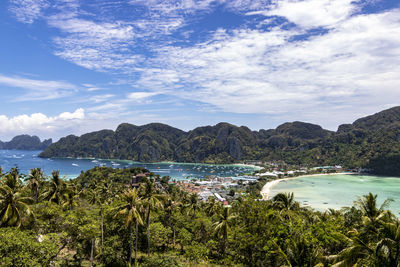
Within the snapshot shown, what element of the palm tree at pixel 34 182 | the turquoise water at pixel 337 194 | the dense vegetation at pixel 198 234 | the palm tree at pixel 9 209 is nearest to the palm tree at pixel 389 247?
the dense vegetation at pixel 198 234

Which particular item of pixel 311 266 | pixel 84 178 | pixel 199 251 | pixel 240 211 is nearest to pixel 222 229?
pixel 199 251

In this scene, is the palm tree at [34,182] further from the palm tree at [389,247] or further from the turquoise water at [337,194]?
the turquoise water at [337,194]

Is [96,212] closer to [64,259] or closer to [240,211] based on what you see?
[64,259]

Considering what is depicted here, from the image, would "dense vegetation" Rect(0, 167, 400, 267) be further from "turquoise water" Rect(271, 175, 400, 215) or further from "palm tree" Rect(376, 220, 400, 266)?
"turquoise water" Rect(271, 175, 400, 215)

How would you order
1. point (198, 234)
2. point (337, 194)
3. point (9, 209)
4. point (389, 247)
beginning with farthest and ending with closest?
point (337, 194) < point (198, 234) < point (9, 209) < point (389, 247)

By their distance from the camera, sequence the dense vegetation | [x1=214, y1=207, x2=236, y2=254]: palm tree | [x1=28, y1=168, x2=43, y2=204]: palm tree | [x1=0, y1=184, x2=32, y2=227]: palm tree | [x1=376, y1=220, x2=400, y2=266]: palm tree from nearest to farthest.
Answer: [x1=376, y1=220, x2=400, y2=266]: palm tree < the dense vegetation < [x1=0, y1=184, x2=32, y2=227]: palm tree < [x1=214, y1=207, x2=236, y2=254]: palm tree < [x1=28, y1=168, x2=43, y2=204]: palm tree

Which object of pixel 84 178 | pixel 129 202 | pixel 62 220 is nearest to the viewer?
pixel 129 202

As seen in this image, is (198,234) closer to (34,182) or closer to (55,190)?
(55,190)

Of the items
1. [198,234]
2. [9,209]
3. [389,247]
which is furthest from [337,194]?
[9,209]

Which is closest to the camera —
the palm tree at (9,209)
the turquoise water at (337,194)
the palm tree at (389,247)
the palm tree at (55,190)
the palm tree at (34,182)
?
the palm tree at (389,247)

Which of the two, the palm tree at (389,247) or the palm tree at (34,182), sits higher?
the palm tree at (389,247)

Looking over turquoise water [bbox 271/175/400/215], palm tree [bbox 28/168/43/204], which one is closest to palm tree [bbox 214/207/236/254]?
palm tree [bbox 28/168/43/204]
